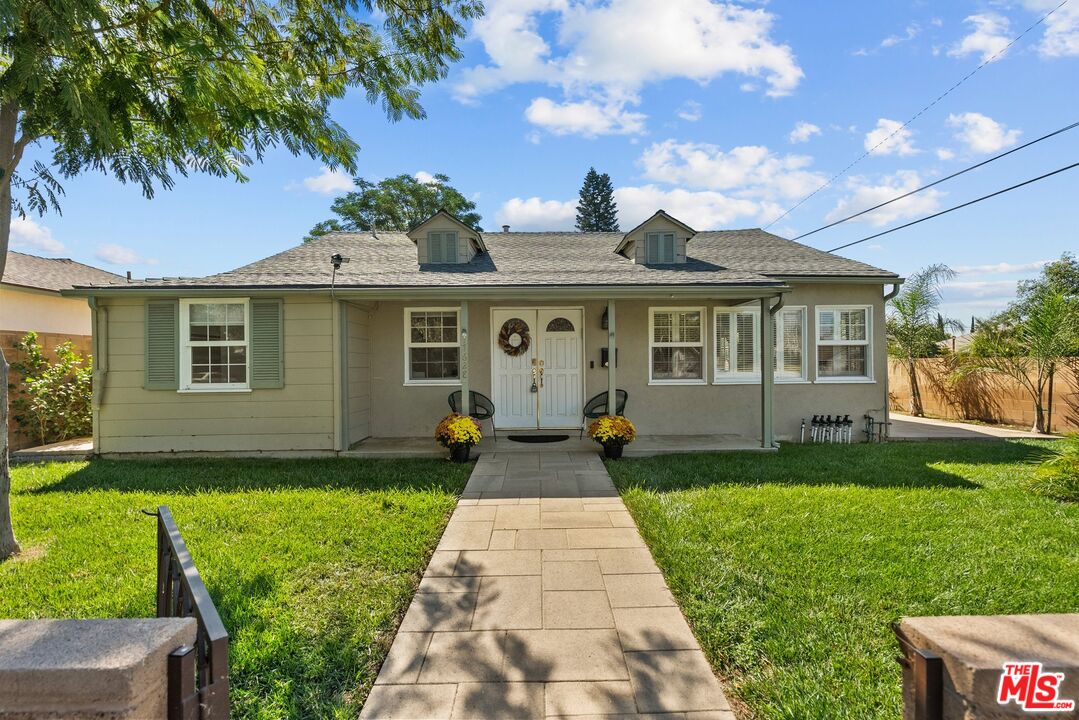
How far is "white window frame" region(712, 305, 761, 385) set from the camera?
8766 mm

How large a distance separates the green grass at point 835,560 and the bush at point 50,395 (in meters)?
10.2

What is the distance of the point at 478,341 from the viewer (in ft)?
28.9

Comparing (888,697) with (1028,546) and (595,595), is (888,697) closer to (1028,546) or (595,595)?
(595,595)

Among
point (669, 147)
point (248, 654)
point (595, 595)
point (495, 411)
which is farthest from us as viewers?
point (669, 147)

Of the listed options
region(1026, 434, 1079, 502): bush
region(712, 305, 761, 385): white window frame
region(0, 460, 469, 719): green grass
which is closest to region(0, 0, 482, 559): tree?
region(0, 460, 469, 719): green grass

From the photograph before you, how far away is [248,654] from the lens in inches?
102

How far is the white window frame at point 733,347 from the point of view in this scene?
8.77 meters

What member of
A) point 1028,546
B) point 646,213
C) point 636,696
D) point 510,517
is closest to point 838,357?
point 646,213

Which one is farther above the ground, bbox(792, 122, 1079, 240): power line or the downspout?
bbox(792, 122, 1079, 240): power line

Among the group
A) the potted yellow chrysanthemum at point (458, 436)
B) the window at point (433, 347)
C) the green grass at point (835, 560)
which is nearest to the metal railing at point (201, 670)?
the green grass at point (835, 560)

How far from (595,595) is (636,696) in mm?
986

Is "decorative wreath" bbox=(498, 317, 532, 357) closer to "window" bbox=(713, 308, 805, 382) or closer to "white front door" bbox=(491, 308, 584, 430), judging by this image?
"white front door" bbox=(491, 308, 584, 430)

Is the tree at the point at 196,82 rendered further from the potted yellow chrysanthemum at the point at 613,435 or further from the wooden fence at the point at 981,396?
the wooden fence at the point at 981,396

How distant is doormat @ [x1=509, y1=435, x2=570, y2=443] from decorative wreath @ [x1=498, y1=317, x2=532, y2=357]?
1.48 metres
